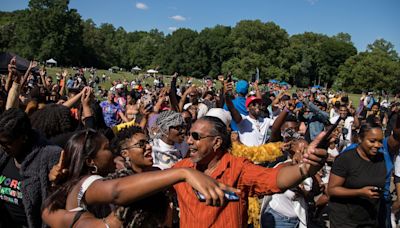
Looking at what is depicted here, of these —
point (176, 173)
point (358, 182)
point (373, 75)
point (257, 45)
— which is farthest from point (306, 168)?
point (257, 45)

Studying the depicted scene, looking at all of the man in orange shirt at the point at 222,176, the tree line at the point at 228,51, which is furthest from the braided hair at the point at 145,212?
the tree line at the point at 228,51

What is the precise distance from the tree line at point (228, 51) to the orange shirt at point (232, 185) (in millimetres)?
81446

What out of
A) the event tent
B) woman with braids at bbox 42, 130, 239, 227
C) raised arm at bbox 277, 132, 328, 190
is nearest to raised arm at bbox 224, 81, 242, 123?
woman with braids at bbox 42, 130, 239, 227

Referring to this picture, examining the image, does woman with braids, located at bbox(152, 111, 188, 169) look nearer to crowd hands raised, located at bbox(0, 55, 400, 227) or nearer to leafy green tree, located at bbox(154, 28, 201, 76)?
crowd hands raised, located at bbox(0, 55, 400, 227)

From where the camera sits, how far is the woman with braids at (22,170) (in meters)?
2.98

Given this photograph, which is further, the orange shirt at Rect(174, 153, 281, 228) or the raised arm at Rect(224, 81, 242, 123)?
the raised arm at Rect(224, 81, 242, 123)

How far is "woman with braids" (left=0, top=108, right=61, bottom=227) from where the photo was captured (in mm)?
2977

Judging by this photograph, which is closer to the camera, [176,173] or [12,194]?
[176,173]

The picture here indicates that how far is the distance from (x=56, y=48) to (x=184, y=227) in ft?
285

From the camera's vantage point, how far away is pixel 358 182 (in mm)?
4051

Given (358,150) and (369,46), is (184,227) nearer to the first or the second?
(358,150)

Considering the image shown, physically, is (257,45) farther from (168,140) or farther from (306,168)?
(306,168)

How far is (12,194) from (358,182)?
11.1ft

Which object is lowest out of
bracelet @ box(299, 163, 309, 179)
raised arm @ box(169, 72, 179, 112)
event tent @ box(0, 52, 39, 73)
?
bracelet @ box(299, 163, 309, 179)
